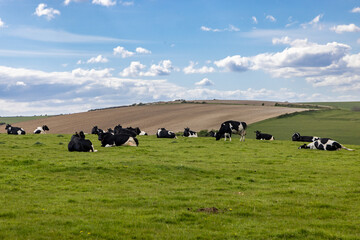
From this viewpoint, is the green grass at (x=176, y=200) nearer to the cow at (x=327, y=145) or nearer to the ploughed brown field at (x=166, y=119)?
the cow at (x=327, y=145)

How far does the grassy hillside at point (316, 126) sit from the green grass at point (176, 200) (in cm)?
2652

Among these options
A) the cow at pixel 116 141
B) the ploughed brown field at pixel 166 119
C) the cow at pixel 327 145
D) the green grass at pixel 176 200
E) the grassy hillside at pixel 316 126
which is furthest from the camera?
the ploughed brown field at pixel 166 119

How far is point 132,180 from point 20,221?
6462 mm

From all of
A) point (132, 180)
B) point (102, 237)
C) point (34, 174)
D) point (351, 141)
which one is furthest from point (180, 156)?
point (351, 141)

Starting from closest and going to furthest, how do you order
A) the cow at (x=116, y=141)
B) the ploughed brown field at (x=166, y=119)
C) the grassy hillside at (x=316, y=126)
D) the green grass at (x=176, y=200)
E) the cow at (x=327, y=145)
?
1. the green grass at (x=176, y=200)
2. the cow at (x=116, y=141)
3. the cow at (x=327, y=145)
4. the grassy hillside at (x=316, y=126)
5. the ploughed brown field at (x=166, y=119)

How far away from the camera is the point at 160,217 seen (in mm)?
9844

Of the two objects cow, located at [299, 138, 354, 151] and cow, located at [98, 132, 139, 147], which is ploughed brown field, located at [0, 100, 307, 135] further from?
cow, located at [98, 132, 139, 147]

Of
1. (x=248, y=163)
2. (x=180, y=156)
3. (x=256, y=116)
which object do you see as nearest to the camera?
(x=248, y=163)

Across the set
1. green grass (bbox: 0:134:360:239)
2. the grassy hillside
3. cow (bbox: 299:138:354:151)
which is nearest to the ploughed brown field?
the grassy hillside

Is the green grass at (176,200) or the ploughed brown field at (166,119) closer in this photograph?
the green grass at (176,200)

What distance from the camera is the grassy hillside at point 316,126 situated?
46125 mm

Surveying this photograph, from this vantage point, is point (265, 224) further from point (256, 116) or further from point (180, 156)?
point (256, 116)

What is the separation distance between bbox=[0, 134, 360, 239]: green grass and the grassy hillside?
26.5m

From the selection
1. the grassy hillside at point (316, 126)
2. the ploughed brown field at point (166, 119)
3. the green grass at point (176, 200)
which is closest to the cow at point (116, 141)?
the green grass at point (176, 200)
